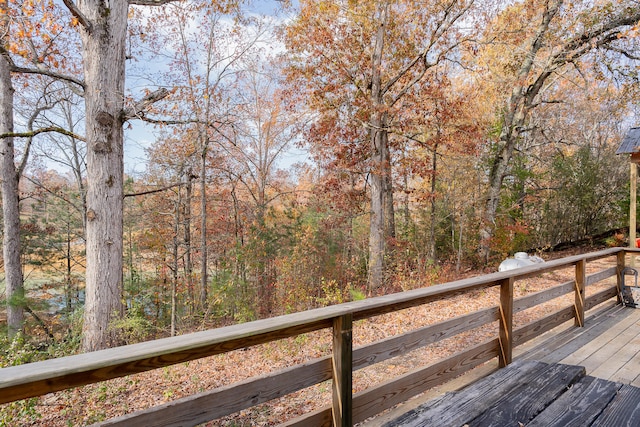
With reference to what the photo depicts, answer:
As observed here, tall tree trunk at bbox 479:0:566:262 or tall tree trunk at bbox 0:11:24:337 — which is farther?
tall tree trunk at bbox 479:0:566:262

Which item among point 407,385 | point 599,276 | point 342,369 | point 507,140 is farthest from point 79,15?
point 507,140

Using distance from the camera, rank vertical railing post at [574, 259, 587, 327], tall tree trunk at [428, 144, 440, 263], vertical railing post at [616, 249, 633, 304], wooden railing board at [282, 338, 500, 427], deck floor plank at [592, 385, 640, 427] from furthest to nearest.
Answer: tall tree trunk at [428, 144, 440, 263]
vertical railing post at [616, 249, 633, 304]
vertical railing post at [574, 259, 587, 327]
wooden railing board at [282, 338, 500, 427]
deck floor plank at [592, 385, 640, 427]

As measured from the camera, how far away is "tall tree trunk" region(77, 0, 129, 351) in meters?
5.55

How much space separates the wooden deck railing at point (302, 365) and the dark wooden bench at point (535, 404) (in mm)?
515

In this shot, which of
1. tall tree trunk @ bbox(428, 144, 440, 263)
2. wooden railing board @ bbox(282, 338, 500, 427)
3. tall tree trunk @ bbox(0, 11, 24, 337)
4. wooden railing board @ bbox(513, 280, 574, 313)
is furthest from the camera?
tall tree trunk @ bbox(428, 144, 440, 263)

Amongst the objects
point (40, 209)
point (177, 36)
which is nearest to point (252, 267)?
point (177, 36)

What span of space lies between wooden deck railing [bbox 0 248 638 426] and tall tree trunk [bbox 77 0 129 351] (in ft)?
16.2

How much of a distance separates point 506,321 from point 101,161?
5.89 m

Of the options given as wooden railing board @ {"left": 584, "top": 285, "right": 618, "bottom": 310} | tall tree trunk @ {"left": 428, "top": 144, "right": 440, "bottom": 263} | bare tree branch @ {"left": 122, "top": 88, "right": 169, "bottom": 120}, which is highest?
bare tree branch @ {"left": 122, "top": 88, "right": 169, "bottom": 120}

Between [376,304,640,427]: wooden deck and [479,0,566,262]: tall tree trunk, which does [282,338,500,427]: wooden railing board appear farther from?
[479,0,566,262]: tall tree trunk

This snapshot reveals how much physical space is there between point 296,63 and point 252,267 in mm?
6411

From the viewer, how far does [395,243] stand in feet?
33.9

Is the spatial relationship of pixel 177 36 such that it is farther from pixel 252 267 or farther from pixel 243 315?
pixel 243 315

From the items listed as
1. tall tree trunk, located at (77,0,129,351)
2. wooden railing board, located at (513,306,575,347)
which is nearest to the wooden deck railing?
wooden railing board, located at (513,306,575,347)
